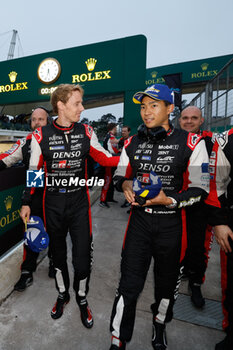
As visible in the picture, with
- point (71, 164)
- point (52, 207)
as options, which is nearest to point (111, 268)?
point (52, 207)

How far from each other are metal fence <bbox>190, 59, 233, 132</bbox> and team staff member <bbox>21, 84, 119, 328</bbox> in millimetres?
2842

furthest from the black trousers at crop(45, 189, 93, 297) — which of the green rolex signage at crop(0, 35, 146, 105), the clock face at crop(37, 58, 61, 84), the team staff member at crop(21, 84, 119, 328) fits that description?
the clock face at crop(37, 58, 61, 84)

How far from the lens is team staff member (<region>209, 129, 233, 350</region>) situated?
139 cm

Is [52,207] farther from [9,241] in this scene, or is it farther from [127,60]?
[127,60]

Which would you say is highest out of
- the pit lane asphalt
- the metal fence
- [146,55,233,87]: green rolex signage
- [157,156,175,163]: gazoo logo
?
[146,55,233,87]: green rolex signage

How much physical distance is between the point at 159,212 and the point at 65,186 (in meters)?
0.83

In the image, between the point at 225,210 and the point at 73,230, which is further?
the point at 73,230

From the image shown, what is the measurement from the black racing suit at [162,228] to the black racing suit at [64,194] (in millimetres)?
452

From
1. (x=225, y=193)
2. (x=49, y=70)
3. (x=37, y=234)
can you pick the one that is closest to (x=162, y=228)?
(x=225, y=193)

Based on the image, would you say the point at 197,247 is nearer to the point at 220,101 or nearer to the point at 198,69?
the point at 220,101

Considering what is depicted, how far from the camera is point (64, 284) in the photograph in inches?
74.3

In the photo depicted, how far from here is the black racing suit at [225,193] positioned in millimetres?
1401

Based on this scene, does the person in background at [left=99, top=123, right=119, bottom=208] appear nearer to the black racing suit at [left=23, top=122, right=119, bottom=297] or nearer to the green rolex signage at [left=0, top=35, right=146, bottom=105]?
the green rolex signage at [left=0, top=35, right=146, bottom=105]

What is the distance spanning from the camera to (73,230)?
1.78 meters
